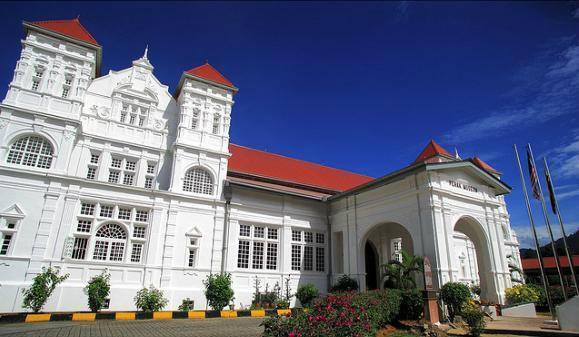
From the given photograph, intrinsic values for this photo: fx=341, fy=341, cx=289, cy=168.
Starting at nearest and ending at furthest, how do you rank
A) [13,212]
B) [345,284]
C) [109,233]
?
1. [13,212]
2. [109,233]
3. [345,284]

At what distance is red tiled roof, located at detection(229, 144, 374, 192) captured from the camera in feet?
81.6

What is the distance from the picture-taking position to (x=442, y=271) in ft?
50.5

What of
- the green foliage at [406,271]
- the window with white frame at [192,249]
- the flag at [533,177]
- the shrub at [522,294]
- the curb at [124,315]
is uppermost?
the flag at [533,177]

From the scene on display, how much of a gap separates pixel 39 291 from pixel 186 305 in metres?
6.44

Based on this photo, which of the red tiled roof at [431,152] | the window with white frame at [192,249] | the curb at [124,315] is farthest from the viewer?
the red tiled roof at [431,152]

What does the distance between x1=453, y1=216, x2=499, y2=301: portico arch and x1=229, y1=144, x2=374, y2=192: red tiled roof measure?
1058cm

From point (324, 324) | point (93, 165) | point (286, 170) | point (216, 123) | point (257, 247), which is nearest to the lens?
point (324, 324)

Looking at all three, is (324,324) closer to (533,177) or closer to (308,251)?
(533,177)

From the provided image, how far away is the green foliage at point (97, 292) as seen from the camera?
15508 millimetres

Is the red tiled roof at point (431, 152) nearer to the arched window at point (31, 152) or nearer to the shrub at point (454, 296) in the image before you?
the shrub at point (454, 296)

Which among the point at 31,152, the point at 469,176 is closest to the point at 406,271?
the point at 469,176

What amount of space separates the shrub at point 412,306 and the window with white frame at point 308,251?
9.54 meters

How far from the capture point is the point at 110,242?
58.3 feet

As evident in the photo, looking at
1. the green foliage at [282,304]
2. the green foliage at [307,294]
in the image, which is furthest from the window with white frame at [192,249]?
the green foliage at [307,294]
